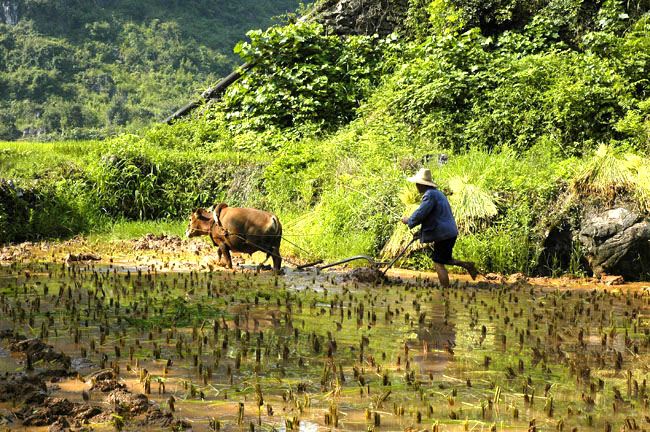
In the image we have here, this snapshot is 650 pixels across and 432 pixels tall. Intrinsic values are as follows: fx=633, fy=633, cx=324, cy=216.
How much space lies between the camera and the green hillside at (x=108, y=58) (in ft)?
142

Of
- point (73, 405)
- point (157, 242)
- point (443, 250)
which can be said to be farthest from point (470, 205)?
point (73, 405)

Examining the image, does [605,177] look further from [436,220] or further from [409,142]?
[409,142]

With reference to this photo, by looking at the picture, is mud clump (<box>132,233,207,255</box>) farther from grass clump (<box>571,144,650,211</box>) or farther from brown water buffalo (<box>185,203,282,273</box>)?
grass clump (<box>571,144,650,211</box>)

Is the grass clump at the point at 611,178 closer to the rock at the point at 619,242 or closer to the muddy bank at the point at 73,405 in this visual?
the rock at the point at 619,242

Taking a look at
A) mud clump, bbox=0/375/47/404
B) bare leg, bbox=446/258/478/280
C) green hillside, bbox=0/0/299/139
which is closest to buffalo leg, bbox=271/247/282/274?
bare leg, bbox=446/258/478/280

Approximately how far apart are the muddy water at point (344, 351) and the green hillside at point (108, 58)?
107ft

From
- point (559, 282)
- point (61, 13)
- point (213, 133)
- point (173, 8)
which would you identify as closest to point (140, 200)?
point (213, 133)

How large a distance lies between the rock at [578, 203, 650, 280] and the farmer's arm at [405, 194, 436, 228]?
138 inches

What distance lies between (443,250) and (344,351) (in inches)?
162

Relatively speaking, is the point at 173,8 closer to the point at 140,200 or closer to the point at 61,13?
the point at 61,13

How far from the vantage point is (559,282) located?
1082 cm

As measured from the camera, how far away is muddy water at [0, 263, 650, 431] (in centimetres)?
443

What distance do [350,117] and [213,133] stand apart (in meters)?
4.36

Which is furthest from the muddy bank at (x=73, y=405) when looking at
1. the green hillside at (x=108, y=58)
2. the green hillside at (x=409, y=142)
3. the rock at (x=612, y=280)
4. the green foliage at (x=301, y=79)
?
the green hillside at (x=108, y=58)
